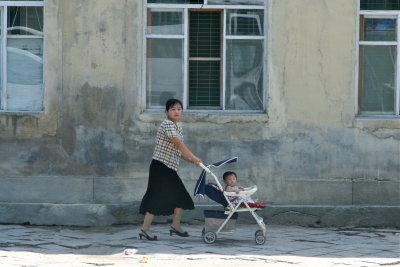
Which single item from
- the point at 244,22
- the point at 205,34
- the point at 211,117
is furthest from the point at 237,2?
the point at 211,117

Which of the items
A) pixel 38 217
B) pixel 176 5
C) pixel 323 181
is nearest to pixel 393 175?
pixel 323 181

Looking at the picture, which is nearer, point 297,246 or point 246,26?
point 297,246

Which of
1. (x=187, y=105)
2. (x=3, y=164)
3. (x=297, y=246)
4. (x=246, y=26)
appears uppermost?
(x=246, y=26)

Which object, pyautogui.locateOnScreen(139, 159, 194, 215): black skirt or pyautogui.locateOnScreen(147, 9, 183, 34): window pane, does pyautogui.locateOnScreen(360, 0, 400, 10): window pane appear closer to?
pyautogui.locateOnScreen(147, 9, 183, 34): window pane

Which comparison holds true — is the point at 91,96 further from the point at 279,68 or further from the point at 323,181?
the point at 323,181

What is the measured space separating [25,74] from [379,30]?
4939 millimetres

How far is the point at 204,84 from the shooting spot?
1186 centimetres

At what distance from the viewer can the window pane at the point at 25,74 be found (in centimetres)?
1179

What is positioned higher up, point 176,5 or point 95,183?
point 176,5

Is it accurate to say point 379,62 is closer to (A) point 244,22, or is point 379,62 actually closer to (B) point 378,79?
(B) point 378,79

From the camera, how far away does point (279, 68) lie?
38.0ft

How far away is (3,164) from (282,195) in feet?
12.5

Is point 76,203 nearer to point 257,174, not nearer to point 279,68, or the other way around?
point 257,174

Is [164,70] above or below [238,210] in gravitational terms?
above
